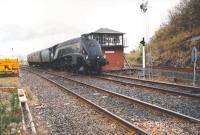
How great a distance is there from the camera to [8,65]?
2484 cm

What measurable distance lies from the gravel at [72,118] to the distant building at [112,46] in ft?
52.8

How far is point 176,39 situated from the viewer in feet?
101

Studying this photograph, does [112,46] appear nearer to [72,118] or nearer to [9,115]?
[72,118]

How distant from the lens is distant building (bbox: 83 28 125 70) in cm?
2950

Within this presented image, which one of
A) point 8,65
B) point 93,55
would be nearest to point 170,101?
point 93,55

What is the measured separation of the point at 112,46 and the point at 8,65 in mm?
9530

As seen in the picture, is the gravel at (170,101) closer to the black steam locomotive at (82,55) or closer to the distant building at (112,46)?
the black steam locomotive at (82,55)

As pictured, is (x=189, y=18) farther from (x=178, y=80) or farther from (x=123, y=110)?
(x=123, y=110)

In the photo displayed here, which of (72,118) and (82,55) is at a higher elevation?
(82,55)

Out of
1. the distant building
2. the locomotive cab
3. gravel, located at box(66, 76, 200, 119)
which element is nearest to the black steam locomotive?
the locomotive cab

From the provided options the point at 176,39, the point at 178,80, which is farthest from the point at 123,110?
the point at 176,39

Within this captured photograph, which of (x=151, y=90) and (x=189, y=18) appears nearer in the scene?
(x=151, y=90)

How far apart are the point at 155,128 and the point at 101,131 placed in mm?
1299

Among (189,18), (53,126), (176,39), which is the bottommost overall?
(53,126)
